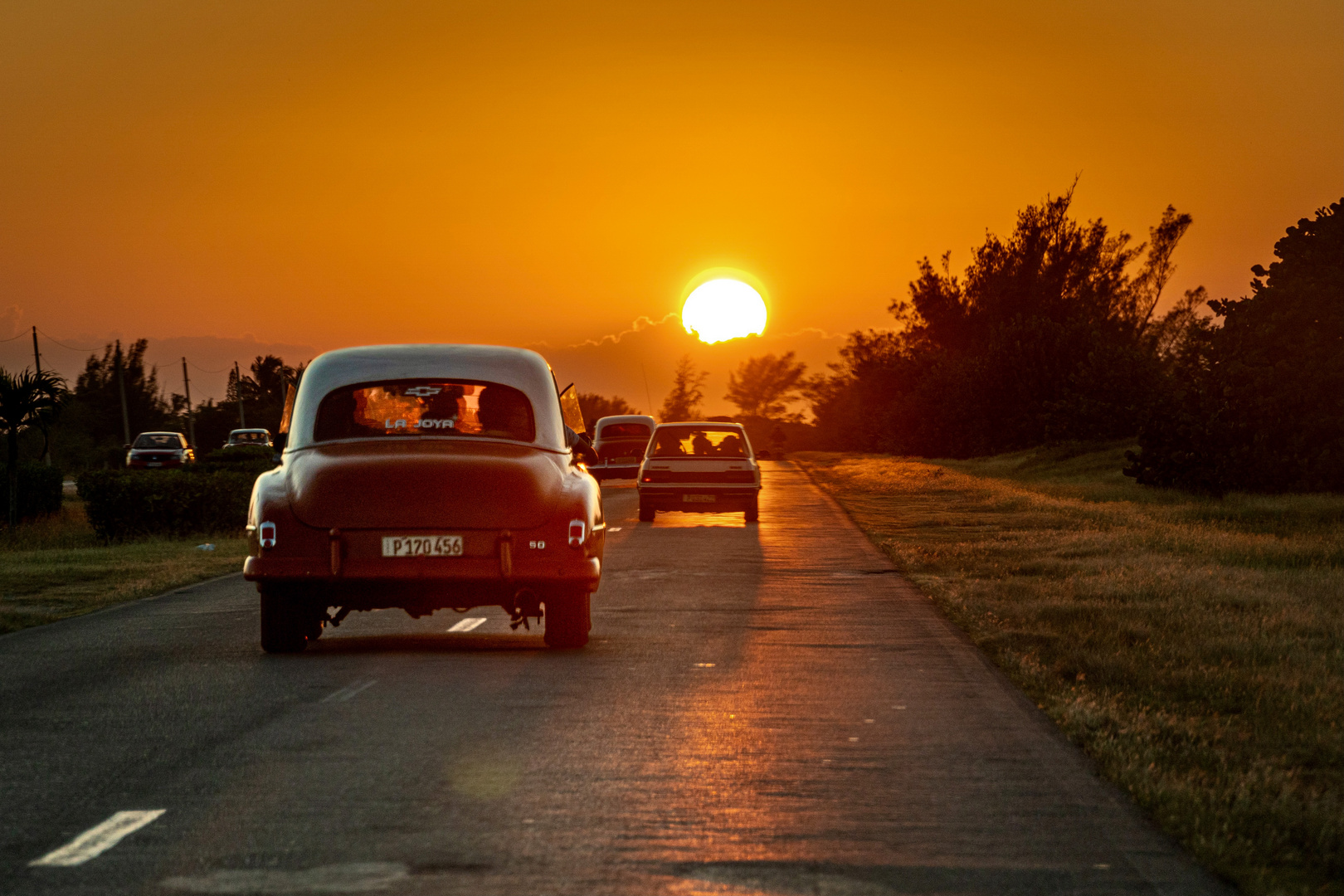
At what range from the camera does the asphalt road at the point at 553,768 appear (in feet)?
18.1

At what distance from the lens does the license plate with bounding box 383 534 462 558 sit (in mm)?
10320

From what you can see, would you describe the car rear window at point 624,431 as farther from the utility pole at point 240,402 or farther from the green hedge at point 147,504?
the utility pole at point 240,402

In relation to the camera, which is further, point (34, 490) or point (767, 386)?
point (767, 386)

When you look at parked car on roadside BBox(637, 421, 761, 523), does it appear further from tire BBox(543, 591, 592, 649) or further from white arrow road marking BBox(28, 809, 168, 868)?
white arrow road marking BBox(28, 809, 168, 868)

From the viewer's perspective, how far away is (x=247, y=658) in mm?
11008

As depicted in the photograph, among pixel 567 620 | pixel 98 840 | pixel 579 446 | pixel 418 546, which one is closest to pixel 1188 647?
pixel 567 620

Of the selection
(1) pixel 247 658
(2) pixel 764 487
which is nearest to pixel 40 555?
Result: (1) pixel 247 658

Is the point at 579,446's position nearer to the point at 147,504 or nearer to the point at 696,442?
the point at 147,504

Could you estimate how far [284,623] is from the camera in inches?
436

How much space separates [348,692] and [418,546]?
1230 mm

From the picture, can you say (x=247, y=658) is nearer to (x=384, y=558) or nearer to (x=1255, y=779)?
(x=384, y=558)

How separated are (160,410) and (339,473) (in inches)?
4169

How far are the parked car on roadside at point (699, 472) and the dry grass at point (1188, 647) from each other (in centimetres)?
242

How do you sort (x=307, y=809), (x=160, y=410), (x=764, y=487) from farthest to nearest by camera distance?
(x=160, y=410) → (x=764, y=487) → (x=307, y=809)
